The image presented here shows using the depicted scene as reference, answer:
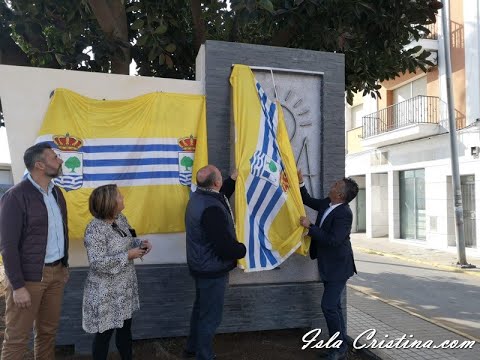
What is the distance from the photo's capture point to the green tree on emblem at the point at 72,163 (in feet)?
14.5

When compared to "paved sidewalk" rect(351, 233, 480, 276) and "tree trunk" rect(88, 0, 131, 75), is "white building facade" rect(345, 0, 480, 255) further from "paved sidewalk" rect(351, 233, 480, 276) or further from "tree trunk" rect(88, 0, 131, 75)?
"tree trunk" rect(88, 0, 131, 75)

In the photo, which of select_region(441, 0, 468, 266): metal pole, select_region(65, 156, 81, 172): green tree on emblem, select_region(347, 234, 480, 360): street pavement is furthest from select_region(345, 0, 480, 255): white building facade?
select_region(65, 156, 81, 172): green tree on emblem

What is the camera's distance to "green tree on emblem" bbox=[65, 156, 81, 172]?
4426 mm

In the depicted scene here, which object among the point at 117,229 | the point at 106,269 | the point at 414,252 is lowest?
the point at 414,252

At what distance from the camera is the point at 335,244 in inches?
171

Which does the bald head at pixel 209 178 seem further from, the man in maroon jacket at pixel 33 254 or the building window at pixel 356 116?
the building window at pixel 356 116

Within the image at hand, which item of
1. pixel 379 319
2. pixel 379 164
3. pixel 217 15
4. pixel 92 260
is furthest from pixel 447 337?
pixel 379 164

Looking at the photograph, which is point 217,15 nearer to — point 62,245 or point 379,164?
point 62,245

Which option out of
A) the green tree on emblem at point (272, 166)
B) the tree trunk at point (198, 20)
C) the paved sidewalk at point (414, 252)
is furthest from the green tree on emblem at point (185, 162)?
the paved sidewalk at point (414, 252)

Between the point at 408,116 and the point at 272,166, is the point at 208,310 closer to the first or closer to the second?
the point at 272,166

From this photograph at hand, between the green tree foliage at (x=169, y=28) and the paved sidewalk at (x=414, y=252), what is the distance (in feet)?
22.3

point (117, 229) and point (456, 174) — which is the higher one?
point (456, 174)

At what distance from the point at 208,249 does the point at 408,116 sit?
1417 cm

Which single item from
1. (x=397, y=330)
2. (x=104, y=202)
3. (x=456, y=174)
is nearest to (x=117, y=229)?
(x=104, y=202)
